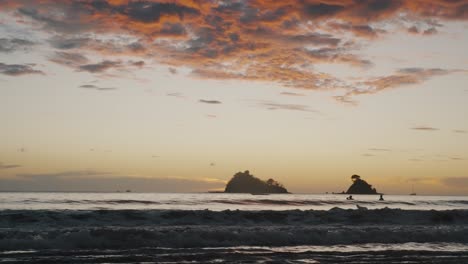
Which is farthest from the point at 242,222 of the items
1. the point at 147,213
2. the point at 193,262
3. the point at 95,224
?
the point at 193,262

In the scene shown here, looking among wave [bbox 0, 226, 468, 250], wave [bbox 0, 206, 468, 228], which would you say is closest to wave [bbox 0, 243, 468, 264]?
wave [bbox 0, 226, 468, 250]

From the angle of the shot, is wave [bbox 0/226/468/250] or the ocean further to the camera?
wave [bbox 0/226/468/250]

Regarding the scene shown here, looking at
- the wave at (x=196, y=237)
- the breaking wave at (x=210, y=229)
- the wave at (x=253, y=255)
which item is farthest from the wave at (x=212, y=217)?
the wave at (x=253, y=255)

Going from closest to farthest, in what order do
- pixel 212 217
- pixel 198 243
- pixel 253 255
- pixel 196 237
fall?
pixel 253 255
pixel 198 243
pixel 196 237
pixel 212 217

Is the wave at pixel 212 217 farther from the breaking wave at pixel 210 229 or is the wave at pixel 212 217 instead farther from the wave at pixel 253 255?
the wave at pixel 253 255

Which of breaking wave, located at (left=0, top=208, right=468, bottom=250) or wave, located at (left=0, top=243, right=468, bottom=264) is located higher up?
breaking wave, located at (left=0, top=208, right=468, bottom=250)

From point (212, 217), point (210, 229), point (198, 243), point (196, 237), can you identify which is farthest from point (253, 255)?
point (212, 217)

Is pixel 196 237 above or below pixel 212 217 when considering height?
below

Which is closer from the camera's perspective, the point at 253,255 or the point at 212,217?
the point at 253,255

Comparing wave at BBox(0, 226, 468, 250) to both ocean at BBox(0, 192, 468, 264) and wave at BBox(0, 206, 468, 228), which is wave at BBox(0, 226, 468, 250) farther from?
wave at BBox(0, 206, 468, 228)

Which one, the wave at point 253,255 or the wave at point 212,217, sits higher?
the wave at point 212,217

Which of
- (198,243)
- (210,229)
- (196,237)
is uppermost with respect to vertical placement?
(210,229)

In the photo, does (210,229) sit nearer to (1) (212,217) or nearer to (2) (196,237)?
(2) (196,237)

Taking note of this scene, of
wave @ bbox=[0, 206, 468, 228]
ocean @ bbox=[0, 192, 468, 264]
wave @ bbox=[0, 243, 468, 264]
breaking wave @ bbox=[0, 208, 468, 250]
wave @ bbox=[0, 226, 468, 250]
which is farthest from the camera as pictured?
wave @ bbox=[0, 206, 468, 228]
